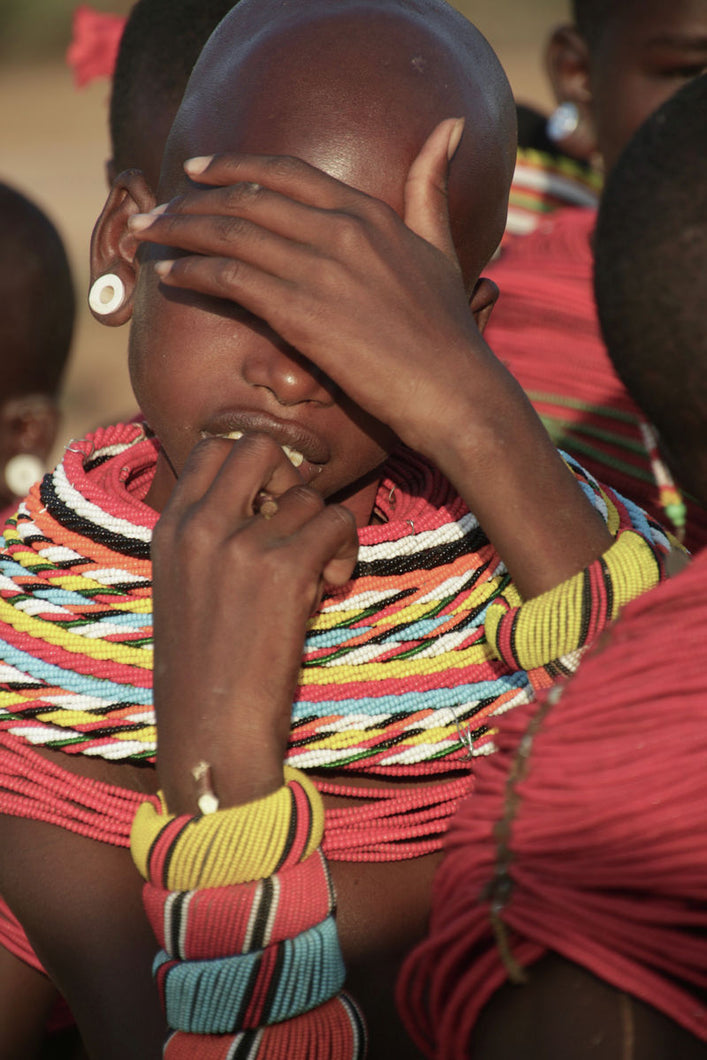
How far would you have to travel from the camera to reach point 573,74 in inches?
166

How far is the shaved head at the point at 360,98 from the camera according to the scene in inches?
64.4

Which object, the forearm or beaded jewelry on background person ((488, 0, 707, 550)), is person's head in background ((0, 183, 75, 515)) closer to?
beaded jewelry on background person ((488, 0, 707, 550))

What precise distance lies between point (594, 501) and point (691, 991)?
74 centimetres

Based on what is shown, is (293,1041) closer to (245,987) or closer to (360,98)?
(245,987)

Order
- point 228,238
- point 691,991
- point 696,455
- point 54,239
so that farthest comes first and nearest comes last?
point 54,239 → point 696,455 → point 228,238 → point 691,991

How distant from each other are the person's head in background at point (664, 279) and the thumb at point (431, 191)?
0.35 m

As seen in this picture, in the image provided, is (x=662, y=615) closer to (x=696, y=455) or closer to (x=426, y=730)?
(x=426, y=730)

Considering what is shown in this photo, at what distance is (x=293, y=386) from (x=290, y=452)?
94mm

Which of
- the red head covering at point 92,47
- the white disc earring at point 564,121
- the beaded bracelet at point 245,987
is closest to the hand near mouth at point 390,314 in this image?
the beaded bracelet at point 245,987

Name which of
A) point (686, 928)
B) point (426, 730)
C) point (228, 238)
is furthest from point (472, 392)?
point (686, 928)

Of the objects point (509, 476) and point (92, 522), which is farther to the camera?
point (92, 522)

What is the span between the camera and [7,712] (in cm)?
175

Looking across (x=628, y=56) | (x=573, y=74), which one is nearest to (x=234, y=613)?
(x=628, y=56)

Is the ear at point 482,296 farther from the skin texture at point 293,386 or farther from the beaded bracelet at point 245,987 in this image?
the beaded bracelet at point 245,987
